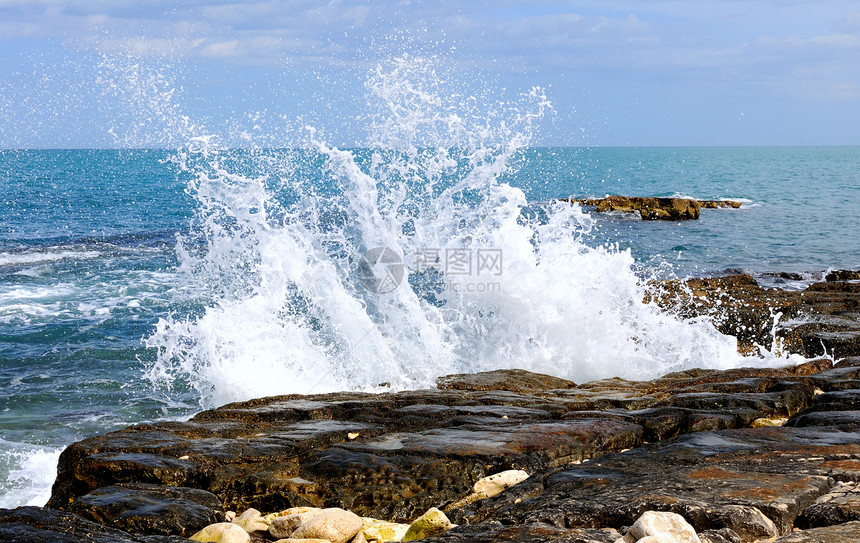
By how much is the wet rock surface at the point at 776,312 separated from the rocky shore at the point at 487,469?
2.97m

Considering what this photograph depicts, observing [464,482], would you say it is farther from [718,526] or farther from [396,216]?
[396,216]

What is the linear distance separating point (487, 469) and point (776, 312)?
785 centimetres

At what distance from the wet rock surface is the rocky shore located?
297 cm

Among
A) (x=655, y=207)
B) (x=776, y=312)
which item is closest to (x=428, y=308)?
(x=776, y=312)

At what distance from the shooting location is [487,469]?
170 inches

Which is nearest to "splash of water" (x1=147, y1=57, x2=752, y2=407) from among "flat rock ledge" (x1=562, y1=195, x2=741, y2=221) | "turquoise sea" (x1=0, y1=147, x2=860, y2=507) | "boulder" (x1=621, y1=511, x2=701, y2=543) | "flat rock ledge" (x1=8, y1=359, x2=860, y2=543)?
"turquoise sea" (x1=0, y1=147, x2=860, y2=507)

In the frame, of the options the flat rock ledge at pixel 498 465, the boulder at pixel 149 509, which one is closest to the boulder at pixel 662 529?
the flat rock ledge at pixel 498 465

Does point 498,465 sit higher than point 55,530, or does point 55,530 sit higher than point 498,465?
point 55,530

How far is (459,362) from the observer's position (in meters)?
10.1

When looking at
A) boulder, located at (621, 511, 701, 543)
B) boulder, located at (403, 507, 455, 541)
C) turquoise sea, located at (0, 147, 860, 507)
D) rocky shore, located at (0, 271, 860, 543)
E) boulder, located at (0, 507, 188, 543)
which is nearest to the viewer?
boulder, located at (621, 511, 701, 543)

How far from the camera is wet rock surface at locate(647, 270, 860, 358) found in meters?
9.37

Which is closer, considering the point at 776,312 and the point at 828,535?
the point at 828,535

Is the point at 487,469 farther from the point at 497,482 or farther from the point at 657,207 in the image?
the point at 657,207

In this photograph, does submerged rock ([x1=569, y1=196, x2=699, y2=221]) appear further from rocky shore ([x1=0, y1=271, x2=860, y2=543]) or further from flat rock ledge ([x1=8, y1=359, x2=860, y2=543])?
flat rock ledge ([x1=8, y1=359, x2=860, y2=543])
